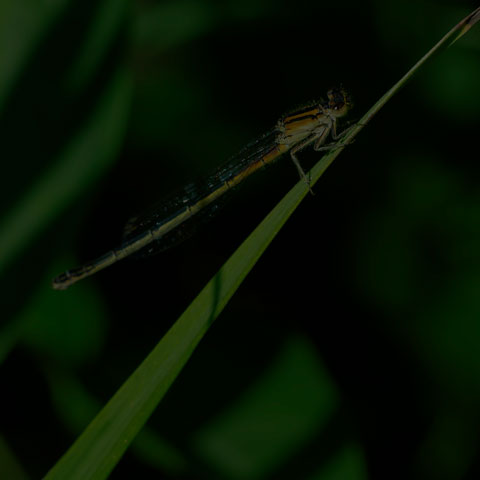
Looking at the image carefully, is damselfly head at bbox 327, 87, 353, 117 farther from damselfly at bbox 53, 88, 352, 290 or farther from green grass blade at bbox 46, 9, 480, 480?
green grass blade at bbox 46, 9, 480, 480

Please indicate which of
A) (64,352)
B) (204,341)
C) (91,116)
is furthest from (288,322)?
(91,116)

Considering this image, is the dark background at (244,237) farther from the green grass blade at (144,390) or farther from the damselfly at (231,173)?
the green grass blade at (144,390)

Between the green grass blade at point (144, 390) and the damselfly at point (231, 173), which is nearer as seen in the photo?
the green grass blade at point (144, 390)

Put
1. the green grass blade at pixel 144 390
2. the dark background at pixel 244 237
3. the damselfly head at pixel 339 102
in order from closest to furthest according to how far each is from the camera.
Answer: the green grass blade at pixel 144 390 → the dark background at pixel 244 237 → the damselfly head at pixel 339 102

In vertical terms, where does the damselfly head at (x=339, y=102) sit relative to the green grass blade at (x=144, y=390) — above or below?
above

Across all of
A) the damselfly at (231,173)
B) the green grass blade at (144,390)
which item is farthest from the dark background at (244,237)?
the green grass blade at (144,390)

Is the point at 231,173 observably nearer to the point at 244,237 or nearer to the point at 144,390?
the point at 244,237

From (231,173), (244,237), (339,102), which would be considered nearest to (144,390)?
(244,237)
